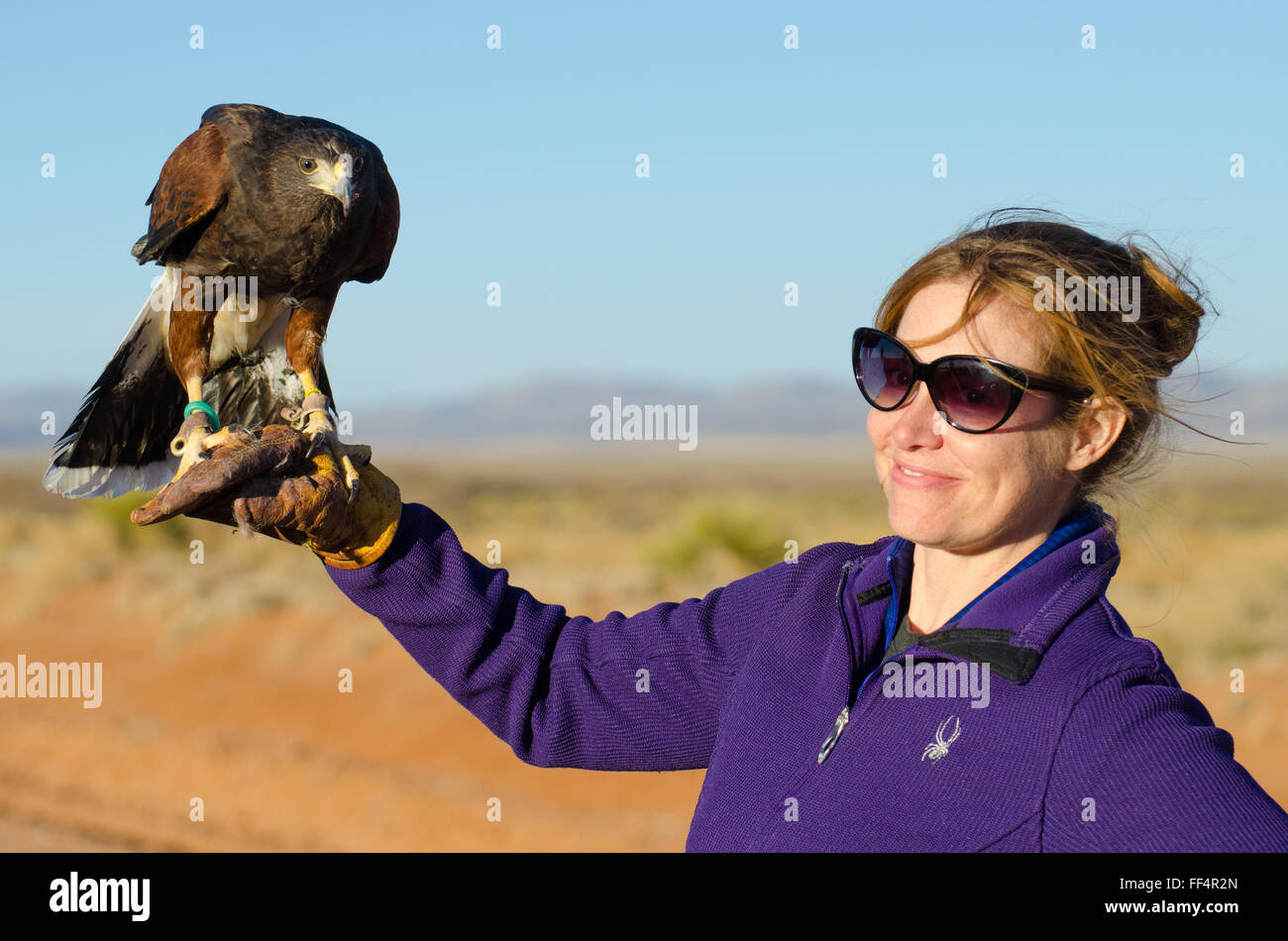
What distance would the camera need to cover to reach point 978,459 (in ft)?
6.49

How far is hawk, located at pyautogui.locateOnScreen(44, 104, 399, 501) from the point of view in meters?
3.41

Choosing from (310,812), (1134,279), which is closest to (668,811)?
(310,812)

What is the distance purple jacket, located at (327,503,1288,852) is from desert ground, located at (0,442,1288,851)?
599 millimetres

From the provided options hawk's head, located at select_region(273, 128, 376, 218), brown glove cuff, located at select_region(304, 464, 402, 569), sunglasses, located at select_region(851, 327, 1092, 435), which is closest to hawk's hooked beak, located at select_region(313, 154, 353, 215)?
hawk's head, located at select_region(273, 128, 376, 218)

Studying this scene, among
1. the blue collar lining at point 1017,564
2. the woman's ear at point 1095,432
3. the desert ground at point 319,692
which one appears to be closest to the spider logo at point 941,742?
the blue collar lining at point 1017,564

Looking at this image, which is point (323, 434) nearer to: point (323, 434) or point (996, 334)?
point (323, 434)

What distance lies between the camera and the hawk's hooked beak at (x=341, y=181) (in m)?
3.34

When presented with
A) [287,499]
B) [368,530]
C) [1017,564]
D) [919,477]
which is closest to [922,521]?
[919,477]

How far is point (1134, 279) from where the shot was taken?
81.3 inches

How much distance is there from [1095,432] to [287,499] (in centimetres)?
162

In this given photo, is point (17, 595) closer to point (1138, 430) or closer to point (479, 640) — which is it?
point (479, 640)

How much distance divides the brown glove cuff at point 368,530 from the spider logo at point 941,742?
1238 mm

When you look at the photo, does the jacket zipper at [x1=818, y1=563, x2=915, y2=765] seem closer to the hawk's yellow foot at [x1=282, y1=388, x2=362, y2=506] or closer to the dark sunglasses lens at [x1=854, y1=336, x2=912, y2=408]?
the dark sunglasses lens at [x1=854, y1=336, x2=912, y2=408]

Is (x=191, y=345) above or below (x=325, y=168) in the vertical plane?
below
